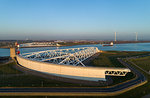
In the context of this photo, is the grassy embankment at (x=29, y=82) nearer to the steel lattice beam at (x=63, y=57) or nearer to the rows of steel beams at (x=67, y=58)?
the rows of steel beams at (x=67, y=58)

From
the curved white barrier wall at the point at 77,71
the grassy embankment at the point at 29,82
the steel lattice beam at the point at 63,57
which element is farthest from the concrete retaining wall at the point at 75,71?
the steel lattice beam at the point at 63,57

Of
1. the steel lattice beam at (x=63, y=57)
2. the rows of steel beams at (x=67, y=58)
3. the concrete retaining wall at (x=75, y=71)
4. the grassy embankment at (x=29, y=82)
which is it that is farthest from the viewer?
the steel lattice beam at (x=63, y=57)

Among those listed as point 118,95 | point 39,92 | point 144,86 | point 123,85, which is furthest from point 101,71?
point 39,92

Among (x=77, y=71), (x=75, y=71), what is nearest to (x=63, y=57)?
(x=75, y=71)

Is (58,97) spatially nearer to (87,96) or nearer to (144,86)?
(87,96)

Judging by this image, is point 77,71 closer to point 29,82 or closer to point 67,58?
point 29,82

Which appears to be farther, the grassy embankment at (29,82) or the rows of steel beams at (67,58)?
the rows of steel beams at (67,58)

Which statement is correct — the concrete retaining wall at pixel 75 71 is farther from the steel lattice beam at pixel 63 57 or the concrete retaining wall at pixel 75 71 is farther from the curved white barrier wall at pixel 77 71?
the steel lattice beam at pixel 63 57

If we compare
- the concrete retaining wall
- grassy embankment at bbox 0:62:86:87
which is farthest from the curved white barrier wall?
grassy embankment at bbox 0:62:86:87

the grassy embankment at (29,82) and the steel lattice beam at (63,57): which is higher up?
the steel lattice beam at (63,57)

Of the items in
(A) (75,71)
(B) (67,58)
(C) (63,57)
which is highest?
(B) (67,58)

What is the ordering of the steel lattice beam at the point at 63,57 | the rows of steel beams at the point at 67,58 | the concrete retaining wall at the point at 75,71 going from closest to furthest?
the concrete retaining wall at the point at 75,71 < the rows of steel beams at the point at 67,58 < the steel lattice beam at the point at 63,57

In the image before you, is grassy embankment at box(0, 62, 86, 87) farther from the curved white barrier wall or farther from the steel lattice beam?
the steel lattice beam
